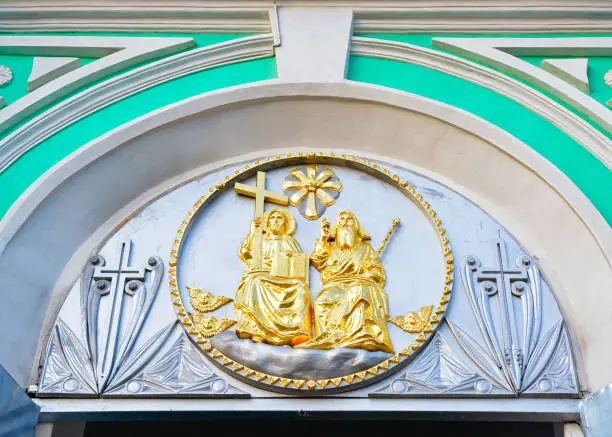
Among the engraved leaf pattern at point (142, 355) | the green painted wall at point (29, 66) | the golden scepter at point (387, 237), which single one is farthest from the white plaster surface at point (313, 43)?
the engraved leaf pattern at point (142, 355)

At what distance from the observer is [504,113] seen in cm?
486

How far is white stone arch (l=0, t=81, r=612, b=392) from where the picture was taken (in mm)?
4359

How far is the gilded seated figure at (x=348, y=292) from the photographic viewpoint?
4254mm

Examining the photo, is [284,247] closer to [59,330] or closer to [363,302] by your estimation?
[363,302]

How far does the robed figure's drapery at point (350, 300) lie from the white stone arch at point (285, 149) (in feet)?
2.51

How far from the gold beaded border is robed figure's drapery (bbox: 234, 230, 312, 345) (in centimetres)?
18

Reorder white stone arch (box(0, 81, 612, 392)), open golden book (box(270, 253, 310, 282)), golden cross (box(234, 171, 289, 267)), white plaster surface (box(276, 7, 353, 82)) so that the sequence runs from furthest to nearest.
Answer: white plaster surface (box(276, 7, 353, 82)) < golden cross (box(234, 171, 289, 267)) < open golden book (box(270, 253, 310, 282)) < white stone arch (box(0, 81, 612, 392))

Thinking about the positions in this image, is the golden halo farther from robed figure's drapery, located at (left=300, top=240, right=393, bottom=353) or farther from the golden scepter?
the golden scepter

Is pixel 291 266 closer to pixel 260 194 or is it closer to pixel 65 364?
pixel 260 194

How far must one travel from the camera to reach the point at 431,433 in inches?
234

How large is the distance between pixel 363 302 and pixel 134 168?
1.51 metres

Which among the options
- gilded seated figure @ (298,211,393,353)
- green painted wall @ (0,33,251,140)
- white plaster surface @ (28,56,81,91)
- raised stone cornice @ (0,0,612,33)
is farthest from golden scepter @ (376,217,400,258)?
white plaster surface @ (28,56,81,91)

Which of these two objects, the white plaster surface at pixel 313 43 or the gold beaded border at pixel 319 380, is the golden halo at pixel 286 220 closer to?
the gold beaded border at pixel 319 380

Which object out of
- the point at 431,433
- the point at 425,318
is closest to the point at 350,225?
the point at 425,318
